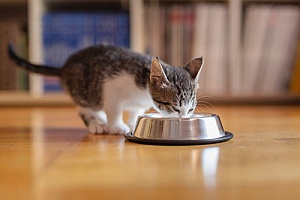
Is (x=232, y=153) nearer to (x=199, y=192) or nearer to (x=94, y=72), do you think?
(x=199, y=192)

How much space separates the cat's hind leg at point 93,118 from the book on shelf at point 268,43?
1.52 m

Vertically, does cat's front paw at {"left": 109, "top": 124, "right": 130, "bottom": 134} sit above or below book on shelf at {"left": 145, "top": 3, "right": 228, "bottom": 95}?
below

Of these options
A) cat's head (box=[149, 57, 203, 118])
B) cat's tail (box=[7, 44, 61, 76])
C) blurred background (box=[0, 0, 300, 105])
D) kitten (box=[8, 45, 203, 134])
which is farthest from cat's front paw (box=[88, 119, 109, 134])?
blurred background (box=[0, 0, 300, 105])

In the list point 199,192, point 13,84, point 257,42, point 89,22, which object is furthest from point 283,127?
point 13,84

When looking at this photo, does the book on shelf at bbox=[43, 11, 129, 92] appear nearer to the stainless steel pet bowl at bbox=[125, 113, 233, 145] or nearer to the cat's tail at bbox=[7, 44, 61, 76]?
the cat's tail at bbox=[7, 44, 61, 76]

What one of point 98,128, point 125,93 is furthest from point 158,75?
point 98,128

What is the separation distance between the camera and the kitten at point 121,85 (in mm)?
1457

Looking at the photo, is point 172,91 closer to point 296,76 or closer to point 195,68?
point 195,68

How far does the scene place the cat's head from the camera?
4.75ft

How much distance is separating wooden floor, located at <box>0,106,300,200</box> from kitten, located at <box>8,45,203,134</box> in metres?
0.13

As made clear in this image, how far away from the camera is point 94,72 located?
5.50 feet

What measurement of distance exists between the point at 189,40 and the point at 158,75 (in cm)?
169

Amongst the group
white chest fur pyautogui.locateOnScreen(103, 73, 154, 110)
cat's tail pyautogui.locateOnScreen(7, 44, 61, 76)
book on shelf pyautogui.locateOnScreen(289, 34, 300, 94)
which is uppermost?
cat's tail pyautogui.locateOnScreen(7, 44, 61, 76)

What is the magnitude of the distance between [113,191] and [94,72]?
3.09ft
